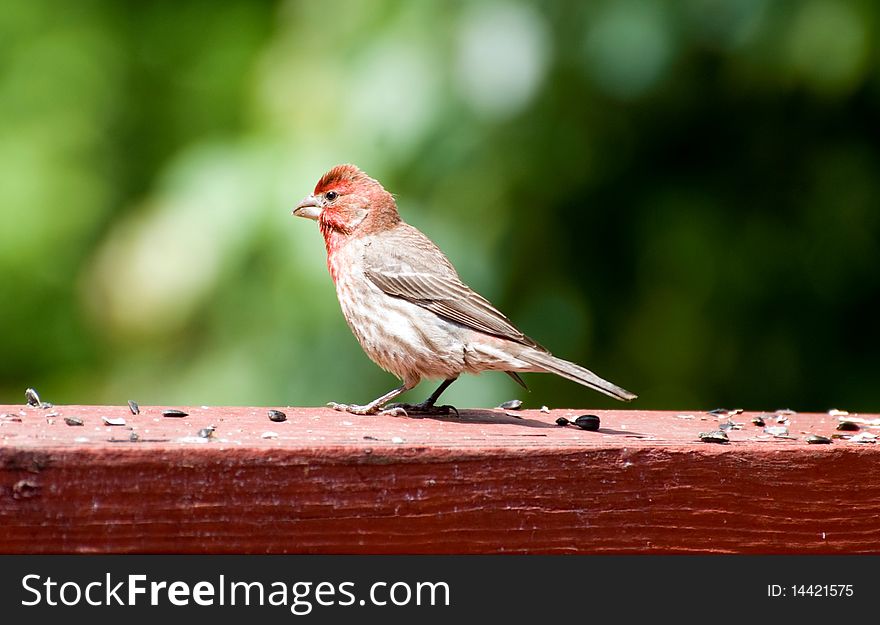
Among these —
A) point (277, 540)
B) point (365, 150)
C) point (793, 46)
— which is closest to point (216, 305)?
point (365, 150)

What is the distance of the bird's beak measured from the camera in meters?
4.39

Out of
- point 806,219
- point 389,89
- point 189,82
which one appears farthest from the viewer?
point 189,82

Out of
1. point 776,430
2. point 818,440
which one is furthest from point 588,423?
point 818,440

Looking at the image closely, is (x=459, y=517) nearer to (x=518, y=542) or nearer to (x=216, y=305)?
(x=518, y=542)

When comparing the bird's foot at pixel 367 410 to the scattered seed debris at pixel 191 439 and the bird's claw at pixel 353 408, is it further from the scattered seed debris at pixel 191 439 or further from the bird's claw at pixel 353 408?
the scattered seed debris at pixel 191 439

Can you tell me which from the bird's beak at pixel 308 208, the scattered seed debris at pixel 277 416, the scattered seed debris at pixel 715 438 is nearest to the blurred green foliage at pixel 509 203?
the bird's beak at pixel 308 208

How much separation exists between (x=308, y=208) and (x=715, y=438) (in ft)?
6.40

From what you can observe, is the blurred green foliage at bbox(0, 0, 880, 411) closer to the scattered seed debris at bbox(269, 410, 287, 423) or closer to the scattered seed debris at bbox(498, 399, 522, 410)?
the scattered seed debris at bbox(498, 399, 522, 410)

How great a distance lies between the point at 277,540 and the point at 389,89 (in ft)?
6.78

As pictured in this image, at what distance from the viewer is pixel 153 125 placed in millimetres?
6320

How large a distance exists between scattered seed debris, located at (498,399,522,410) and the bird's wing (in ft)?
0.74

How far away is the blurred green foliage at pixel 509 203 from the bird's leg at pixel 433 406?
4.1 inches

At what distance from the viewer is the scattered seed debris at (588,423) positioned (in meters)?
3.47

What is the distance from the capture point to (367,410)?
4211 millimetres
